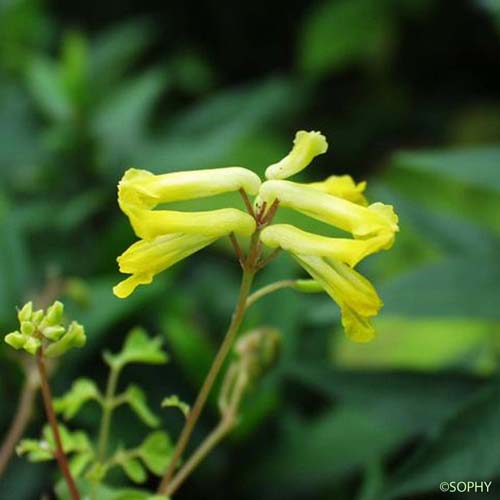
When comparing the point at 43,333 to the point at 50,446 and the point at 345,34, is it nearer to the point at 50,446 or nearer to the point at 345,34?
the point at 50,446

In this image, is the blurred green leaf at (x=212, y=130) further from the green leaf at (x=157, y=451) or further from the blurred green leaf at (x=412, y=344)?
the green leaf at (x=157, y=451)

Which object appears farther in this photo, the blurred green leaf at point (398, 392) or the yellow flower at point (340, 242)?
the blurred green leaf at point (398, 392)

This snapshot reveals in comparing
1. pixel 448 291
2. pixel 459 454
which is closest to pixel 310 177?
pixel 448 291

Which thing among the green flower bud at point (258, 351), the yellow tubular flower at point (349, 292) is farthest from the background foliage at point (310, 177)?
the yellow tubular flower at point (349, 292)

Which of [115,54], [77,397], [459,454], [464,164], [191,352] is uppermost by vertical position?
[115,54]

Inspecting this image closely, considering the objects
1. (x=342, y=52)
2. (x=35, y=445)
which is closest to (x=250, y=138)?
(x=342, y=52)

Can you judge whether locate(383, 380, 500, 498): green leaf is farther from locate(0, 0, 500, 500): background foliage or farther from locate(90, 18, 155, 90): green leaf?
locate(90, 18, 155, 90): green leaf
